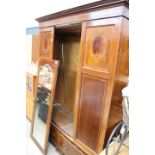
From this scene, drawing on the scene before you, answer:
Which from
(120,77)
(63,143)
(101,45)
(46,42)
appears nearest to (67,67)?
(46,42)

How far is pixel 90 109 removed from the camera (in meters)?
1.93

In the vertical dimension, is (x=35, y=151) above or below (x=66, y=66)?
below

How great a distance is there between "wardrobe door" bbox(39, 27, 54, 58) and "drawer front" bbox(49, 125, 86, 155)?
50.9 inches

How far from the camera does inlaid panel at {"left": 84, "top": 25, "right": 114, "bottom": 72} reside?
65.7 inches

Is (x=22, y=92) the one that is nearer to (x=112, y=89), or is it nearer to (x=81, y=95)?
(x=112, y=89)

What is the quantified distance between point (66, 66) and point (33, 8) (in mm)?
1660

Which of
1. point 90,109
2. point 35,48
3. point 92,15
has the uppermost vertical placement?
point 92,15

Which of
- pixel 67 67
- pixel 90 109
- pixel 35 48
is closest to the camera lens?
pixel 90 109

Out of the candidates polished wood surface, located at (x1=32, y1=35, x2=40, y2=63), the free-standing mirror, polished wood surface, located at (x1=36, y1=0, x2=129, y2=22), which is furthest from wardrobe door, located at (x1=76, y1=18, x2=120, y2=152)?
polished wood surface, located at (x1=32, y1=35, x2=40, y2=63)

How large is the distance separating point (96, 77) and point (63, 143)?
1.28 m

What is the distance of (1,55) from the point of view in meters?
0.54

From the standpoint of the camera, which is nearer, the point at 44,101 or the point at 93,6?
the point at 93,6

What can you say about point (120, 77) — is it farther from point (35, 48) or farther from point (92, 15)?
point (35, 48)
